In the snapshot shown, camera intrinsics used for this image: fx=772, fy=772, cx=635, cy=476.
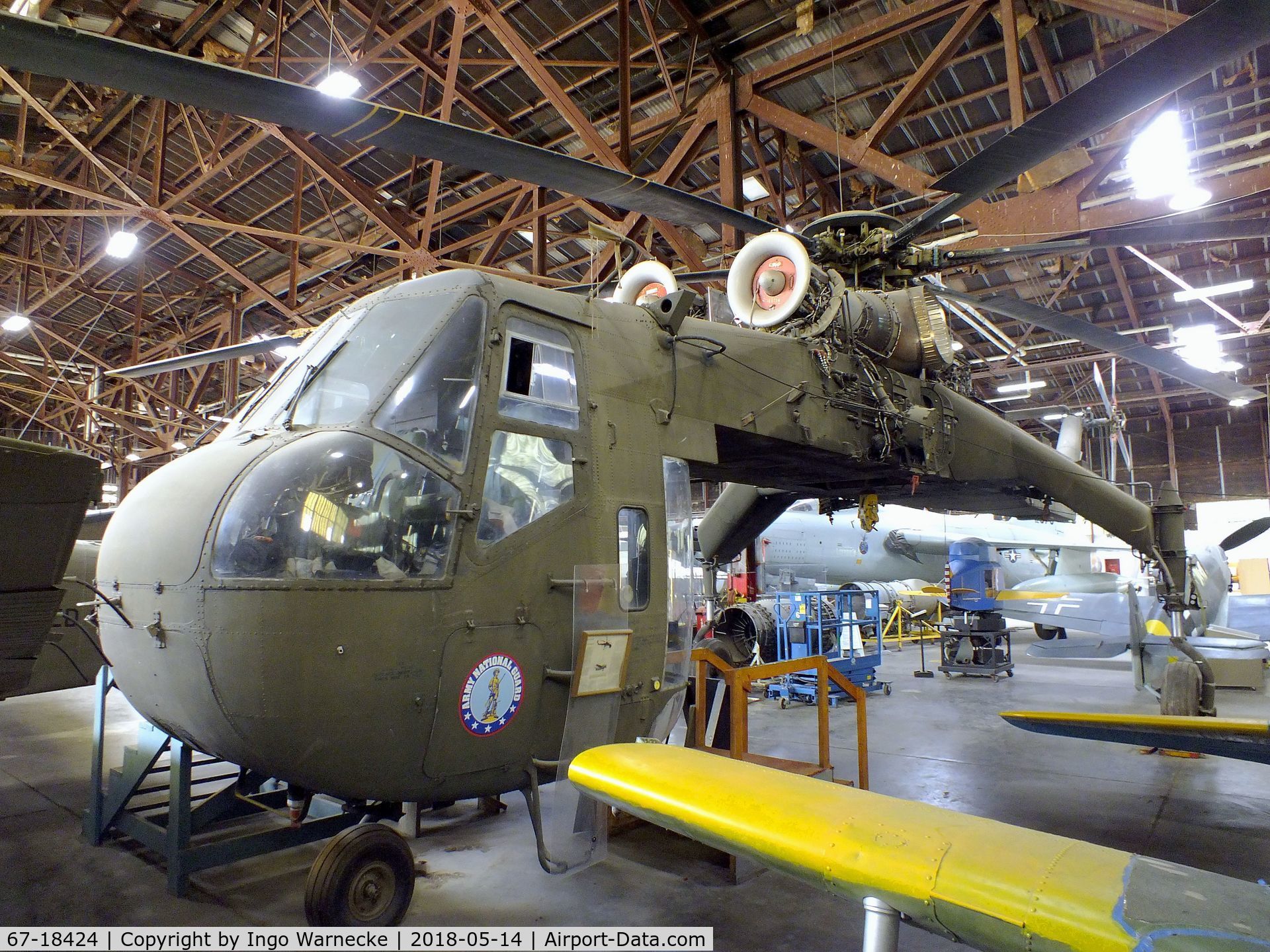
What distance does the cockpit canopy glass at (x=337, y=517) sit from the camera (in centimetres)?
328

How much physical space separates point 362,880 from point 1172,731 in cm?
457

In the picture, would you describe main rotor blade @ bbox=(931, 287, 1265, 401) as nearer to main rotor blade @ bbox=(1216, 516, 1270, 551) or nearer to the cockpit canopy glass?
main rotor blade @ bbox=(1216, 516, 1270, 551)

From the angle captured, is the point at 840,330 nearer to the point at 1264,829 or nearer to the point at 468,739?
the point at 468,739

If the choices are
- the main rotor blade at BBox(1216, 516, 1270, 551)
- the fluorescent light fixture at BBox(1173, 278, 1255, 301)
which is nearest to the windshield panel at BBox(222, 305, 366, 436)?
the main rotor blade at BBox(1216, 516, 1270, 551)

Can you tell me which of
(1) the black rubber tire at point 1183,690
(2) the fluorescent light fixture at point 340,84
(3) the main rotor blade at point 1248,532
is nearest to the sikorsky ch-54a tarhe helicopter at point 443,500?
(1) the black rubber tire at point 1183,690

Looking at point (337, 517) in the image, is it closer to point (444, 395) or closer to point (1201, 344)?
point (444, 395)

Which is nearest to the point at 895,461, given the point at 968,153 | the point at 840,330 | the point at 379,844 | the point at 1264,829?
the point at 840,330

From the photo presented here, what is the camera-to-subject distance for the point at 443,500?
3.60 meters

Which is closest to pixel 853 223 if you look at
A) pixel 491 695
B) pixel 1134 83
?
pixel 1134 83

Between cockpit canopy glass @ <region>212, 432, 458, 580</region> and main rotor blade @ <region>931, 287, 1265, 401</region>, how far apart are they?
4974 millimetres

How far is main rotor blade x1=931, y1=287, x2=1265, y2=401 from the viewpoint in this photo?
6.67 m

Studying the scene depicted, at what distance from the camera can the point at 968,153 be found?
12.6 meters

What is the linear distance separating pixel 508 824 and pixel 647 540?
9.04 feet

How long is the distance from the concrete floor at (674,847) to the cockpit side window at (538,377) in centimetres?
269
